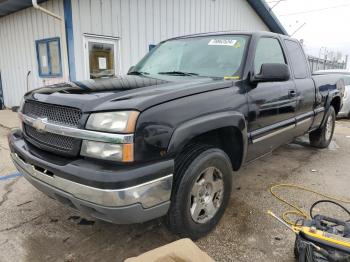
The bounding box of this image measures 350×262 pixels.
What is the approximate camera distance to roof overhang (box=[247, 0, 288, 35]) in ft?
38.9

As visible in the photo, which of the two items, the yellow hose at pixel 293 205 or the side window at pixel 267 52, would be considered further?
the side window at pixel 267 52

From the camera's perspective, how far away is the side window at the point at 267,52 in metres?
3.31

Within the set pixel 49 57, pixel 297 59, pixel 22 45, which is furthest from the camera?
pixel 22 45

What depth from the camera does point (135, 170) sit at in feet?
6.44

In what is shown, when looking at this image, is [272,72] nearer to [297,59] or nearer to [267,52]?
[267,52]


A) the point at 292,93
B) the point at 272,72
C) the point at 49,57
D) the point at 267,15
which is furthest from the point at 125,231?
the point at 267,15

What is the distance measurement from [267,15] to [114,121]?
40.3 feet

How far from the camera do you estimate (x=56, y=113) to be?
2.32 meters

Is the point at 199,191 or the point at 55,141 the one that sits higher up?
the point at 55,141

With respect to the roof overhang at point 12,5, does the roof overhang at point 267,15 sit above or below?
above

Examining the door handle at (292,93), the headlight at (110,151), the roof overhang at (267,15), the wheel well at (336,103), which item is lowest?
the wheel well at (336,103)

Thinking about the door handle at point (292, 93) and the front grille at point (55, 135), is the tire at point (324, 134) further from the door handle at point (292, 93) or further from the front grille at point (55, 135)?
the front grille at point (55, 135)

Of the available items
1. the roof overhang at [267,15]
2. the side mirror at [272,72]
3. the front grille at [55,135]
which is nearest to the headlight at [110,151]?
the front grille at [55,135]

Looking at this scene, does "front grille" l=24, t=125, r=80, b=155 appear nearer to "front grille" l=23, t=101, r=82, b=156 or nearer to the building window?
"front grille" l=23, t=101, r=82, b=156
